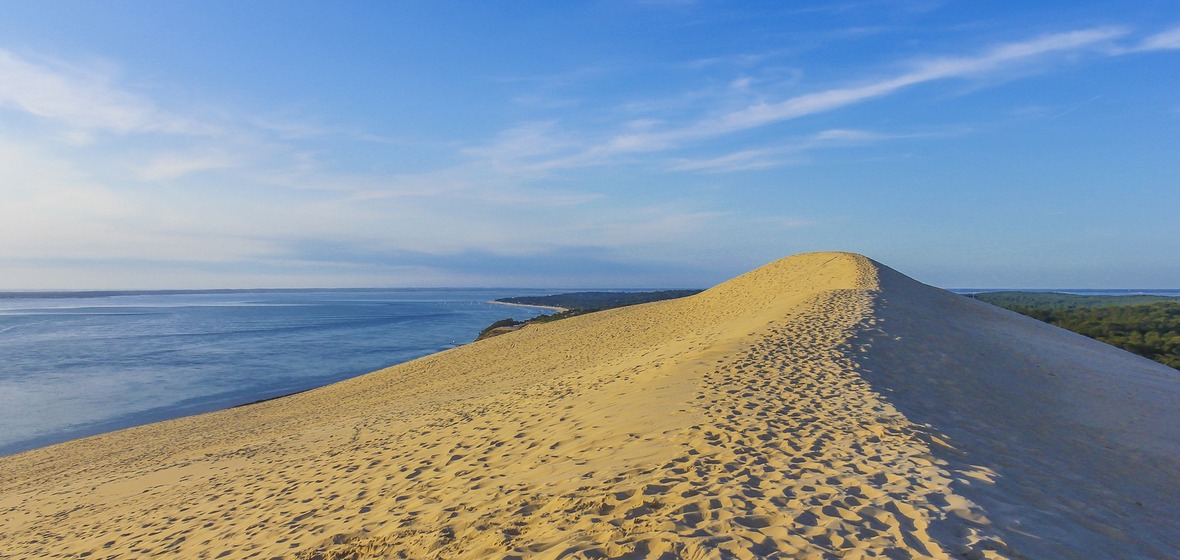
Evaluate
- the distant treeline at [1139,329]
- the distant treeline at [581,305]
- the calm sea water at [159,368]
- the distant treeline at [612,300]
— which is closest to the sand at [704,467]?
the calm sea water at [159,368]

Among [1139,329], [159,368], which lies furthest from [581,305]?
[1139,329]

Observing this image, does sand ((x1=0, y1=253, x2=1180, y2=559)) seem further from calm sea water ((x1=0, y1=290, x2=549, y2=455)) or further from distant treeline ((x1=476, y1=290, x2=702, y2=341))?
distant treeline ((x1=476, y1=290, x2=702, y2=341))

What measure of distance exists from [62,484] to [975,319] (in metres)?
25.0

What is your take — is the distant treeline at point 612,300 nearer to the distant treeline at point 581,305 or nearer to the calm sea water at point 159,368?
the distant treeline at point 581,305

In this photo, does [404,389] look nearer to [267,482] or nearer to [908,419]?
[267,482]

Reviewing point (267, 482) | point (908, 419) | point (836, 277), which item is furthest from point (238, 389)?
point (908, 419)

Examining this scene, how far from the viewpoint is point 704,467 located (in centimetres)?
560

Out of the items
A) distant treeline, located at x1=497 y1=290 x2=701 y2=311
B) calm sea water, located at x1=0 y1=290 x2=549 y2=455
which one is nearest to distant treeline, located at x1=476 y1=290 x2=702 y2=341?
distant treeline, located at x1=497 y1=290 x2=701 y2=311

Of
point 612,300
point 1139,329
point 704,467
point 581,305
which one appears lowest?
point 581,305

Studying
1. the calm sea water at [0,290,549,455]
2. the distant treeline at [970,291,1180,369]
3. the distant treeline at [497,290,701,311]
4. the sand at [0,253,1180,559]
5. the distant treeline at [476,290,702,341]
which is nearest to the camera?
the sand at [0,253,1180,559]

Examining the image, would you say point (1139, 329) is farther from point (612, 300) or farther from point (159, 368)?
point (612, 300)

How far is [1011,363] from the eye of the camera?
13.3 meters

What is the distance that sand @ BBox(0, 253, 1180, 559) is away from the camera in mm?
4504

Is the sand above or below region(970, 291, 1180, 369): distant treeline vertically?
above
